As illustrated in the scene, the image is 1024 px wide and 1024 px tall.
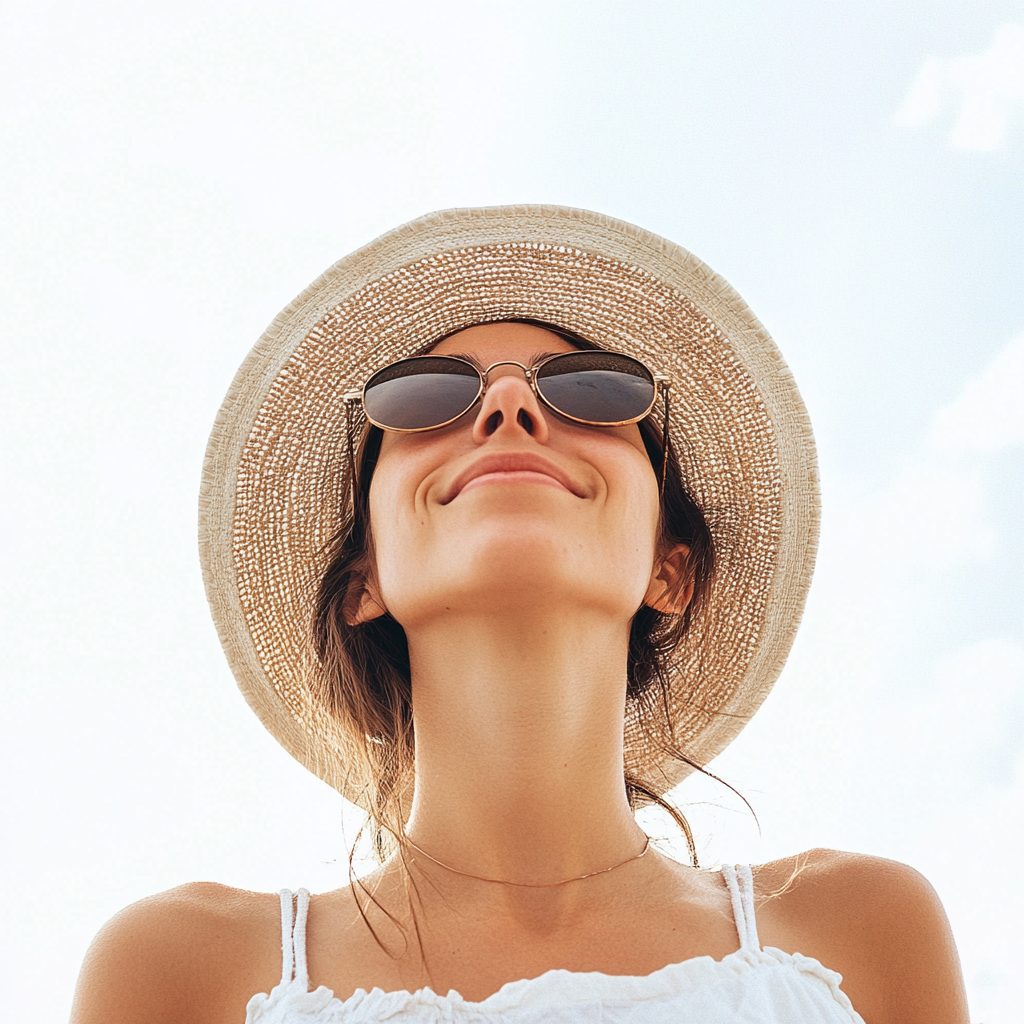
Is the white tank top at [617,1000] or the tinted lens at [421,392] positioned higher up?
the tinted lens at [421,392]

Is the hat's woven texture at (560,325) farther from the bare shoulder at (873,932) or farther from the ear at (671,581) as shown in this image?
the bare shoulder at (873,932)

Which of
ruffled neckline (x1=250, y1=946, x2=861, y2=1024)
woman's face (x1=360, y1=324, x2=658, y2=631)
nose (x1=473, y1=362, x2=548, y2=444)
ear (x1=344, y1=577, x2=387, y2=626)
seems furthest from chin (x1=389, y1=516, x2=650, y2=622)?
ruffled neckline (x1=250, y1=946, x2=861, y2=1024)

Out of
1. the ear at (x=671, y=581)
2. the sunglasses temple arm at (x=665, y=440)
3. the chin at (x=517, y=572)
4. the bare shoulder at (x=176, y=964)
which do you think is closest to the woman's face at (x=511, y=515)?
the chin at (x=517, y=572)

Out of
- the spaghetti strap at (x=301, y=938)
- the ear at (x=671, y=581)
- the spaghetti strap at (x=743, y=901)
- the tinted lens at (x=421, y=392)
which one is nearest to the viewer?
the spaghetti strap at (x=301, y=938)

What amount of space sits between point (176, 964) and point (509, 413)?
4.24 feet

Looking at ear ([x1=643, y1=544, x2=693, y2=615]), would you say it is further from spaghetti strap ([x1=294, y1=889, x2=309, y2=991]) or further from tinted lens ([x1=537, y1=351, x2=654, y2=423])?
spaghetti strap ([x1=294, y1=889, x2=309, y2=991])

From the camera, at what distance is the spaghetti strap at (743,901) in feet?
6.37

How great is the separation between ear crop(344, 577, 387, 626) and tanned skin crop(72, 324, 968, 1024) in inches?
12.5

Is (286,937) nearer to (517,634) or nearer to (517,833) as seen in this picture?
(517,833)

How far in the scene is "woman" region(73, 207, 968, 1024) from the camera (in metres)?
1.89

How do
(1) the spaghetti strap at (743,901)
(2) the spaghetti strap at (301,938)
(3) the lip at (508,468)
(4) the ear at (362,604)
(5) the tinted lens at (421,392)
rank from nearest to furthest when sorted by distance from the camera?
(2) the spaghetti strap at (301,938) < (1) the spaghetti strap at (743,901) < (3) the lip at (508,468) < (5) the tinted lens at (421,392) < (4) the ear at (362,604)

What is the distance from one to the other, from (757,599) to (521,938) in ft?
4.11

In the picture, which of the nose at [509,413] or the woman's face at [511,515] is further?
the nose at [509,413]

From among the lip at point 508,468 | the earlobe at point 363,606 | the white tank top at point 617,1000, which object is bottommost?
the white tank top at point 617,1000
